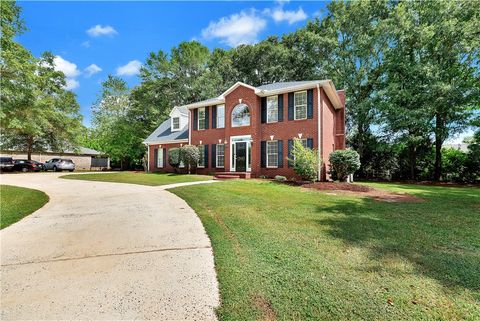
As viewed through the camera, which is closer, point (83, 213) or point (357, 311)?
point (357, 311)

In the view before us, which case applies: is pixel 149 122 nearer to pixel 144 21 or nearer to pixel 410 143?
pixel 144 21

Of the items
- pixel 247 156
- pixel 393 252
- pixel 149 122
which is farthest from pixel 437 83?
pixel 149 122

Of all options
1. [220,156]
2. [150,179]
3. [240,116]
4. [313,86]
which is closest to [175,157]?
[220,156]

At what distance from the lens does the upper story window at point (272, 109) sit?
16502 millimetres

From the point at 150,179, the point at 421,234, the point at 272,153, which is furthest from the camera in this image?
Answer: the point at 272,153

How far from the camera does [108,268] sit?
3371 millimetres

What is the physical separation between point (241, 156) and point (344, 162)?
6.78 m

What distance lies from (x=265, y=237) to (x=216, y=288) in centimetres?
179

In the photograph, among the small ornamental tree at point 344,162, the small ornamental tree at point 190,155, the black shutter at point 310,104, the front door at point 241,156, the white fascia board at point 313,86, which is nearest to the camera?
the small ornamental tree at point 344,162

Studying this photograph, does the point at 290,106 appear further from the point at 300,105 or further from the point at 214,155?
the point at 214,155

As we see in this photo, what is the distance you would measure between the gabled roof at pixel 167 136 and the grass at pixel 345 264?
16107 mm

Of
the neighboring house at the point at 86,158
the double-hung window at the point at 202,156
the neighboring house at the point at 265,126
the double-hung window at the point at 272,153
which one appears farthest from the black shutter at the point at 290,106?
the neighboring house at the point at 86,158

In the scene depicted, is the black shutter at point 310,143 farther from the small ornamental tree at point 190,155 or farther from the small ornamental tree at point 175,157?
the small ornamental tree at point 175,157

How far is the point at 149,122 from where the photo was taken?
3312cm
